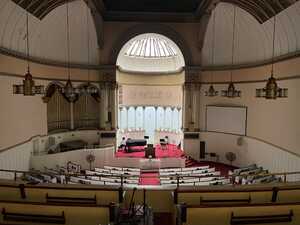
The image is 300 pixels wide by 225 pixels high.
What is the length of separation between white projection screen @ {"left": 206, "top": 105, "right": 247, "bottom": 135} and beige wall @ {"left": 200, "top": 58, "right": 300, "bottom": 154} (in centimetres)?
38

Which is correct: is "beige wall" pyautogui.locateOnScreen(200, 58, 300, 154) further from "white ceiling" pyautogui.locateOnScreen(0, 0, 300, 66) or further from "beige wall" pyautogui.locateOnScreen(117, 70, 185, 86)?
"beige wall" pyautogui.locateOnScreen(117, 70, 185, 86)

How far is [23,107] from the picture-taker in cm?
1243

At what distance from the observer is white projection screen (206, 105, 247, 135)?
16062mm

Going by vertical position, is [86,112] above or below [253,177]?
above

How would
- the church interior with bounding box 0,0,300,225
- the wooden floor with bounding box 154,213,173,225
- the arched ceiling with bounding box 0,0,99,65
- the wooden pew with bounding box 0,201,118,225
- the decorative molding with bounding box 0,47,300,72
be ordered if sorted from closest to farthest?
the wooden pew with bounding box 0,201,118,225 < the wooden floor with bounding box 154,213,173,225 < the church interior with bounding box 0,0,300,225 < the arched ceiling with bounding box 0,0,99,65 < the decorative molding with bounding box 0,47,300,72

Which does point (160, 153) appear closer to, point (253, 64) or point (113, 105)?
point (113, 105)

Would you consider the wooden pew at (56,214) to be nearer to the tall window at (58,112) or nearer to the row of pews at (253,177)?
the row of pews at (253,177)

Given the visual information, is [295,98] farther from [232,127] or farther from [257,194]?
[257,194]

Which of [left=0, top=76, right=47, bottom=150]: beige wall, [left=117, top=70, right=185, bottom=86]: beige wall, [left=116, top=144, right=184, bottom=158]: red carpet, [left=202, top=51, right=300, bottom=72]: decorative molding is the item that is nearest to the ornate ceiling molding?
[left=202, top=51, right=300, bottom=72]: decorative molding

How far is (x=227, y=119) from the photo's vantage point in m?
17.0

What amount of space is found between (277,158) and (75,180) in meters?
9.80

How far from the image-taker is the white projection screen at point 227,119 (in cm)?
1606

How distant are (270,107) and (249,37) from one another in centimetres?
445

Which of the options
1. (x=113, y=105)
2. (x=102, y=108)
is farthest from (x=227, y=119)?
(x=102, y=108)
